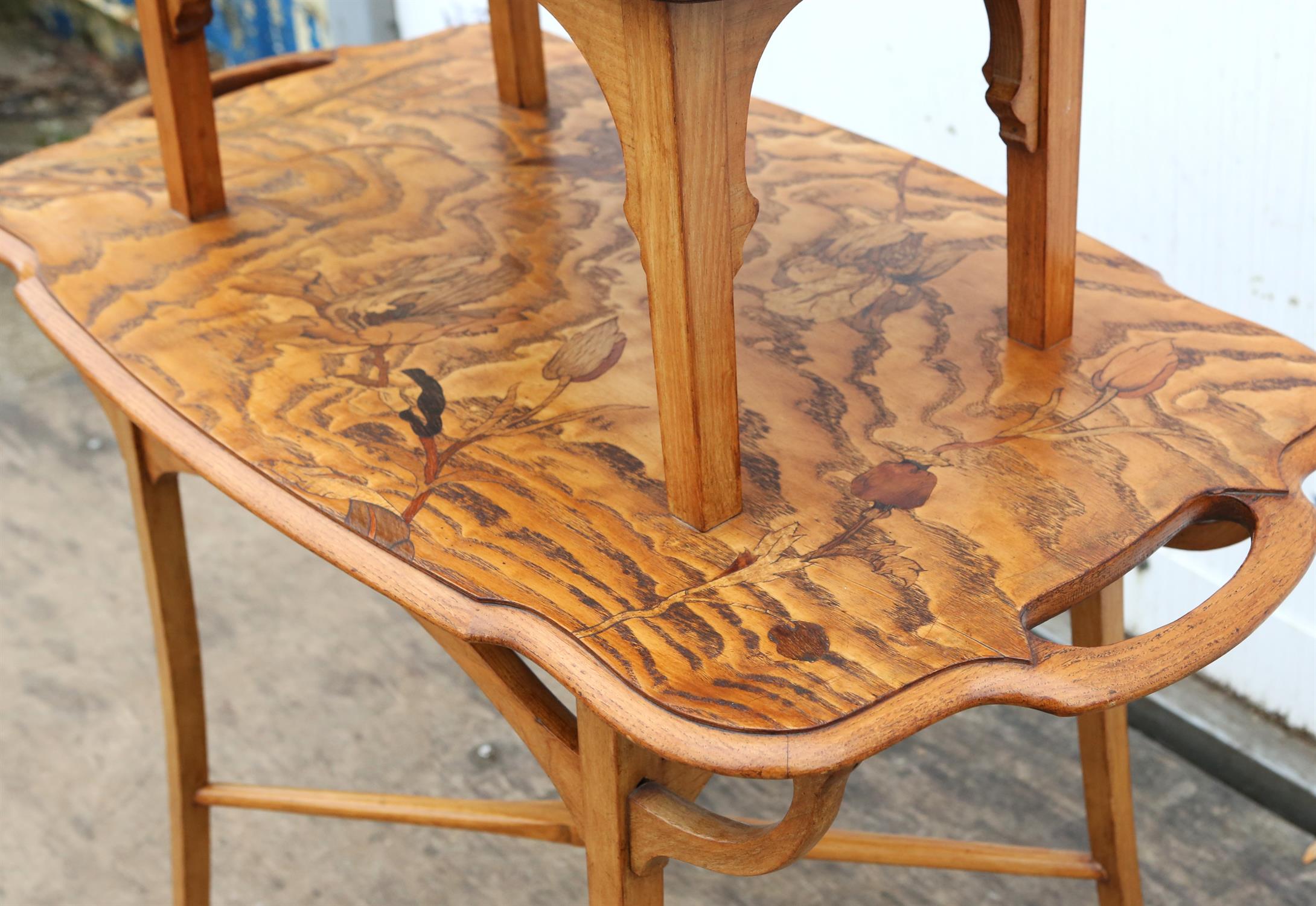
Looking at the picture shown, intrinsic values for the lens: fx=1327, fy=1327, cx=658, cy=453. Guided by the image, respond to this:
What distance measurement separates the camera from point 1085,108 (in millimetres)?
1543

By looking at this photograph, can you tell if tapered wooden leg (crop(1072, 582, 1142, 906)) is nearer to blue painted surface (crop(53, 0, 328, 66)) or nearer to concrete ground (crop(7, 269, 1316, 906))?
concrete ground (crop(7, 269, 1316, 906))

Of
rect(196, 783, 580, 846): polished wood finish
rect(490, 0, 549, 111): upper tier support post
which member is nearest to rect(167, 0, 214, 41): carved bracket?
rect(490, 0, 549, 111): upper tier support post

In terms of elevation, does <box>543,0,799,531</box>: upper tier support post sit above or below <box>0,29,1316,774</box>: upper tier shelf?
above

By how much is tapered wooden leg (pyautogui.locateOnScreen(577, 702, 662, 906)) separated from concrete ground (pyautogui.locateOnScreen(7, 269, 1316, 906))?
759 mm

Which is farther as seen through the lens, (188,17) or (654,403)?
(188,17)

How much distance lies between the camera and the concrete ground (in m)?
1.60

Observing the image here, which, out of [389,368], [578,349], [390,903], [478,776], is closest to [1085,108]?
[578,349]

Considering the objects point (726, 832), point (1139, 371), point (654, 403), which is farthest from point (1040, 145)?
point (726, 832)

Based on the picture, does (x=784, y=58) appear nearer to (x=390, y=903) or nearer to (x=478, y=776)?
(x=478, y=776)

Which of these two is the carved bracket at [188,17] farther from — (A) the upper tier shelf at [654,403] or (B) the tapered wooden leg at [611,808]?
(B) the tapered wooden leg at [611,808]

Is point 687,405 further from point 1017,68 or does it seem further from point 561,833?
point 561,833

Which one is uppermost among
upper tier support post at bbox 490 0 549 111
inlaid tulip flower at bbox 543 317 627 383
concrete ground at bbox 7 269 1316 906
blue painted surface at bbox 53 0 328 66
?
upper tier support post at bbox 490 0 549 111

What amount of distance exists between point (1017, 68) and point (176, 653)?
99 centimetres

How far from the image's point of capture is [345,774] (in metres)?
1.77
